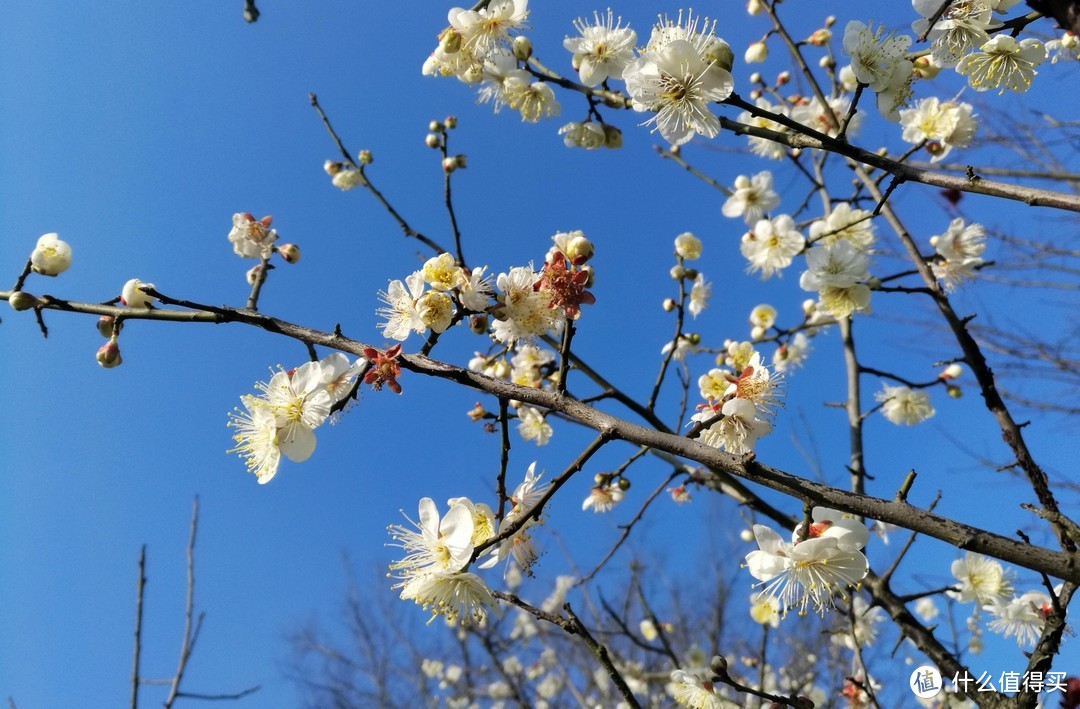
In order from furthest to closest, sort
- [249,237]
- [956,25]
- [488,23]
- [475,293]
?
[488,23] < [249,237] < [956,25] < [475,293]

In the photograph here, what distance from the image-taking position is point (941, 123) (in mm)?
2566

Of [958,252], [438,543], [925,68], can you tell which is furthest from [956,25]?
[438,543]

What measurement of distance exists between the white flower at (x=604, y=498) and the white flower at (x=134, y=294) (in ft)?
5.62

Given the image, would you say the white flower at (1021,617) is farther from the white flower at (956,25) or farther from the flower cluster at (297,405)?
the flower cluster at (297,405)

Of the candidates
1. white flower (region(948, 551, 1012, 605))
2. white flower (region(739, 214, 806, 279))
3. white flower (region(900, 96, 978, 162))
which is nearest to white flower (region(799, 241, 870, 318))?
white flower (region(739, 214, 806, 279))

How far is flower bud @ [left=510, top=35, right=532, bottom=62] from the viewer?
2062mm

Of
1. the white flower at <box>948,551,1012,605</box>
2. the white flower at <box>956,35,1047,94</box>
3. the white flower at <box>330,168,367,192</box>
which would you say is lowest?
the white flower at <box>948,551,1012,605</box>

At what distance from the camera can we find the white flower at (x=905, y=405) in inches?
123

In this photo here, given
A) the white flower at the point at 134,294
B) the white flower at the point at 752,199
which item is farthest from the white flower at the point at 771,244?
the white flower at the point at 134,294

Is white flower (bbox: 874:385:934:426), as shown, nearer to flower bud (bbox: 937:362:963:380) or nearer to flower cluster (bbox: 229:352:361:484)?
flower bud (bbox: 937:362:963:380)

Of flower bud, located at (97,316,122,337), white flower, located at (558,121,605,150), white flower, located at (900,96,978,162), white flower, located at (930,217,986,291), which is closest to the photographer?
flower bud, located at (97,316,122,337)

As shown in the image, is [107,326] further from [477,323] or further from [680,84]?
[680,84]

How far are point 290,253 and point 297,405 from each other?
612 millimetres

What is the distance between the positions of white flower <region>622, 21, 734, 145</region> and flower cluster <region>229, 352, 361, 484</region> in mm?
996
